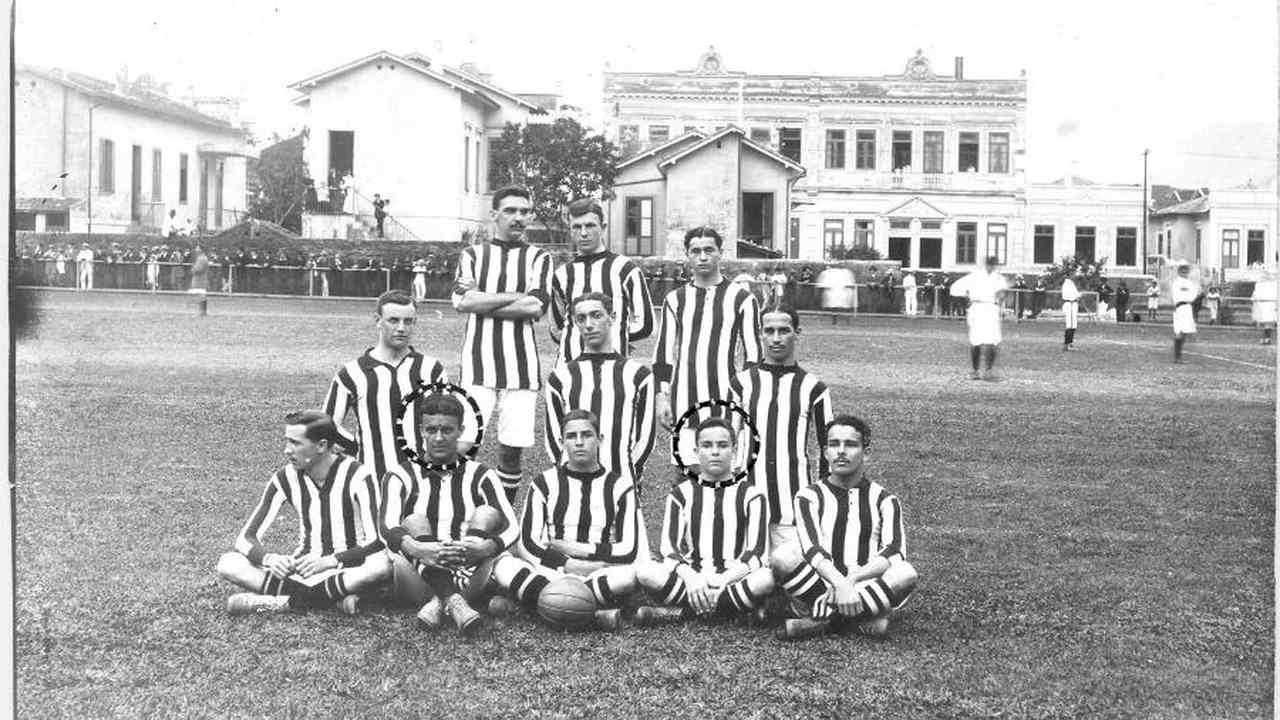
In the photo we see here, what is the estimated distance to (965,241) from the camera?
1733 centimetres

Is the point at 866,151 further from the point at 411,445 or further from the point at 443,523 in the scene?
the point at 443,523

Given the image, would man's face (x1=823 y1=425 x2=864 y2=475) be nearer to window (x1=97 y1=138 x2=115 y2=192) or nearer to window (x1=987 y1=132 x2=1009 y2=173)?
window (x1=97 y1=138 x2=115 y2=192)

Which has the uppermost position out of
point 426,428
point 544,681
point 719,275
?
point 719,275

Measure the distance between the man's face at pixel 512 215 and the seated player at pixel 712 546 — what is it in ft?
4.39

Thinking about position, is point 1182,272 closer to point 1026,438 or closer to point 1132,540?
point 1026,438

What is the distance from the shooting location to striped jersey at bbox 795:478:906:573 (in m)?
4.32

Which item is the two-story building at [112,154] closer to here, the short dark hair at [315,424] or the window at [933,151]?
the short dark hair at [315,424]

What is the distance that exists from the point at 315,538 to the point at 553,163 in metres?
3.56

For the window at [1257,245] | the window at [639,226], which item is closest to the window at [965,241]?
the window at [639,226]

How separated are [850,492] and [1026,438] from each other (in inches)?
Result: 197

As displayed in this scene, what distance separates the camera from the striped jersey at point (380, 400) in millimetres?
4738

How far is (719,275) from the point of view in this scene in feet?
17.4

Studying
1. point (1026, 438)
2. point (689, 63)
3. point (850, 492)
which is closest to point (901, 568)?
point (850, 492)

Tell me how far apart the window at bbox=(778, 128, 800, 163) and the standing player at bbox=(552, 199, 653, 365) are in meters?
5.87
